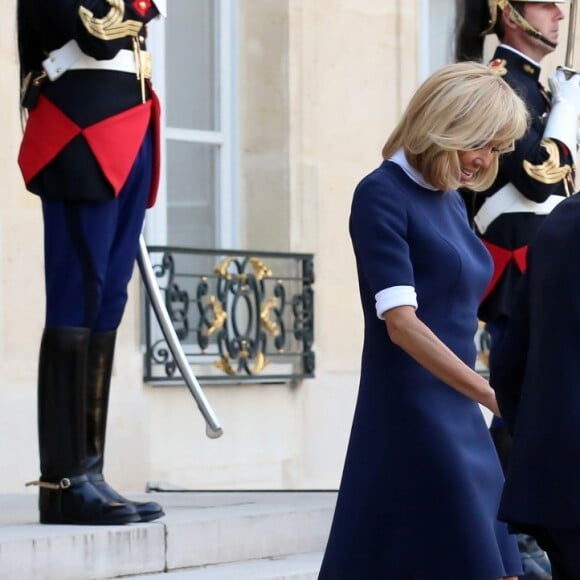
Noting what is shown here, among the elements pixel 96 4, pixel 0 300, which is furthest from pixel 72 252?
pixel 0 300

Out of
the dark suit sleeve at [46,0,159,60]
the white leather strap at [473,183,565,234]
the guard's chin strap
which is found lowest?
the white leather strap at [473,183,565,234]

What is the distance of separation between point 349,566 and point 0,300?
3684 millimetres

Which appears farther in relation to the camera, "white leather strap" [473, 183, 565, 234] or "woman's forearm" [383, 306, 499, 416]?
"white leather strap" [473, 183, 565, 234]

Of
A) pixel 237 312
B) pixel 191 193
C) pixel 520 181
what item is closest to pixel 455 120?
pixel 520 181

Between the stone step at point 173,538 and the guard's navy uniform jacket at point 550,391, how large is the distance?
174cm

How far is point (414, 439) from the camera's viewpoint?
13.0 ft

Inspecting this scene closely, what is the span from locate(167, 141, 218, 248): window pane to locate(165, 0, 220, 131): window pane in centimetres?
12

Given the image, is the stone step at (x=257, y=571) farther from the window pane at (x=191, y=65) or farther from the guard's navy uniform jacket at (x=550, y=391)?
the window pane at (x=191, y=65)

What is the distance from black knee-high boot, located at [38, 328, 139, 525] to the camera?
5230 mm

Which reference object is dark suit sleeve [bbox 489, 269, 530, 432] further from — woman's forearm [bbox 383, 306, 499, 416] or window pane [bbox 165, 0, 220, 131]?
window pane [bbox 165, 0, 220, 131]

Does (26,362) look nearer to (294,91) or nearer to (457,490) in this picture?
(294,91)

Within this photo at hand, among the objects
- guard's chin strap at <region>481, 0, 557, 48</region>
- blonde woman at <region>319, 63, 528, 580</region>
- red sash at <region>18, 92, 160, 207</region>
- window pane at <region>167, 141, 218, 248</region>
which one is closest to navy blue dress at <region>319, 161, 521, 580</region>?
blonde woman at <region>319, 63, 528, 580</region>

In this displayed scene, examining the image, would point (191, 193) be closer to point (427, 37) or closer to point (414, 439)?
point (427, 37)

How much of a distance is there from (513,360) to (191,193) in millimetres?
5484
